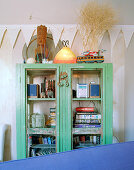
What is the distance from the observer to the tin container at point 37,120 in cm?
182

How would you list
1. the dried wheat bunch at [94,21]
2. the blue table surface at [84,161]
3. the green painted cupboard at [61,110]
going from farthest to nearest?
the dried wheat bunch at [94,21]
the green painted cupboard at [61,110]
the blue table surface at [84,161]

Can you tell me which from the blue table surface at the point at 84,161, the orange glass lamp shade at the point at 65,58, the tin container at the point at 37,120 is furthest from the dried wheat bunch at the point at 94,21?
the blue table surface at the point at 84,161

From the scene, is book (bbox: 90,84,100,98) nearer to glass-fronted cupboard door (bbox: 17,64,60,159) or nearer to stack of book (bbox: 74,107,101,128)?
stack of book (bbox: 74,107,101,128)

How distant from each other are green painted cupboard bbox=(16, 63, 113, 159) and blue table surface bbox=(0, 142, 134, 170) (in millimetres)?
1427

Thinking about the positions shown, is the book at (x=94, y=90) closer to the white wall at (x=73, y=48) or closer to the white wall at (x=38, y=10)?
the white wall at (x=73, y=48)

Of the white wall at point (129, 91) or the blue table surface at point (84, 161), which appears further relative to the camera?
the white wall at point (129, 91)

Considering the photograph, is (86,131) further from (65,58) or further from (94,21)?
(94,21)

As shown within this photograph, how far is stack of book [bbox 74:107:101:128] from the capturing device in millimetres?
1792

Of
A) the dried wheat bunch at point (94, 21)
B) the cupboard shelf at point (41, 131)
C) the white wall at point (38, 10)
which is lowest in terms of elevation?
the cupboard shelf at point (41, 131)

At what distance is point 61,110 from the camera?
175cm

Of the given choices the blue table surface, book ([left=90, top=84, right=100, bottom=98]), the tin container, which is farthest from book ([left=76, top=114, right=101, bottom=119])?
the blue table surface

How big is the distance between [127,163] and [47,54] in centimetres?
188

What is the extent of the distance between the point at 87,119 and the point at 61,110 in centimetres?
34

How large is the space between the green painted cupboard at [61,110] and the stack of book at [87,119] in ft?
0.09
